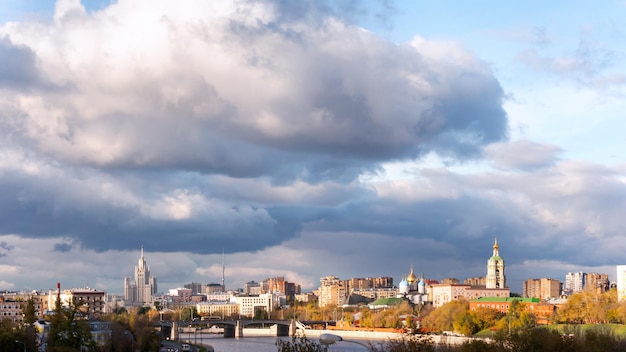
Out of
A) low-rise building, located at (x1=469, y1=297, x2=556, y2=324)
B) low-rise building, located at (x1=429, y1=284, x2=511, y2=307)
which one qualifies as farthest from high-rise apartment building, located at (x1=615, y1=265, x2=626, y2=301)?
low-rise building, located at (x1=429, y1=284, x2=511, y2=307)

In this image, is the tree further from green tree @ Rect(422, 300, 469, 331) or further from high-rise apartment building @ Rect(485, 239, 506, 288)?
high-rise apartment building @ Rect(485, 239, 506, 288)

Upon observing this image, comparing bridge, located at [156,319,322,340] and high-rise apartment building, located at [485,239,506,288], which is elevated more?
high-rise apartment building, located at [485,239,506,288]

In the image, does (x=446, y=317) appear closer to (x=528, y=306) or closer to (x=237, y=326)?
(x=528, y=306)

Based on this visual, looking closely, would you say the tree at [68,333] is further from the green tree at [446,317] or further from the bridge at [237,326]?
the bridge at [237,326]

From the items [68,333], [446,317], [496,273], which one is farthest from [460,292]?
[68,333]

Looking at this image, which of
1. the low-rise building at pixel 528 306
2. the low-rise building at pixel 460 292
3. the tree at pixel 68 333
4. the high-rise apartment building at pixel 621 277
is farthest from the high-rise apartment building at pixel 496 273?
the tree at pixel 68 333

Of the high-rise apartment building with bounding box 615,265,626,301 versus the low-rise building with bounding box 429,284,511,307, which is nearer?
the high-rise apartment building with bounding box 615,265,626,301

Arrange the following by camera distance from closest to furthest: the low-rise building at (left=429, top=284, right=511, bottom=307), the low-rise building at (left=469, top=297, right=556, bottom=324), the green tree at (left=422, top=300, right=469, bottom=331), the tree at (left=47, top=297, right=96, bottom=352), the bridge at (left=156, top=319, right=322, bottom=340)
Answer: the tree at (left=47, top=297, right=96, bottom=352)
the green tree at (left=422, top=300, right=469, bottom=331)
the low-rise building at (left=469, top=297, right=556, bottom=324)
the bridge at (left=156, top=319, right=322, bottom=340)
the low-rise building at (left=429, top=284, right=511, bottom=307)

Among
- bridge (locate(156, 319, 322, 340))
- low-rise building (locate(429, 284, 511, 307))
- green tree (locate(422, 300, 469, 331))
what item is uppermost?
low-rise building (locate(429, 284, 511, 307))

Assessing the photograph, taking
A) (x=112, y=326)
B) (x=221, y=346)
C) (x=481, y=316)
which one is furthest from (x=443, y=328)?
(x=112, y=326)

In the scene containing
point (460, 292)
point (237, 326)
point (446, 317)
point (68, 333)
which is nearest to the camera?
point (68, 333)

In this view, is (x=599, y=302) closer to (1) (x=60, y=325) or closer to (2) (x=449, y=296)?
(2) (x=449, y=296)

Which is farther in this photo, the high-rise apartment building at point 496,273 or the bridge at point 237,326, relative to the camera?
the high-rise apartment building at point 496,273

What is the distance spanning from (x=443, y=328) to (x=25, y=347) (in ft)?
259
